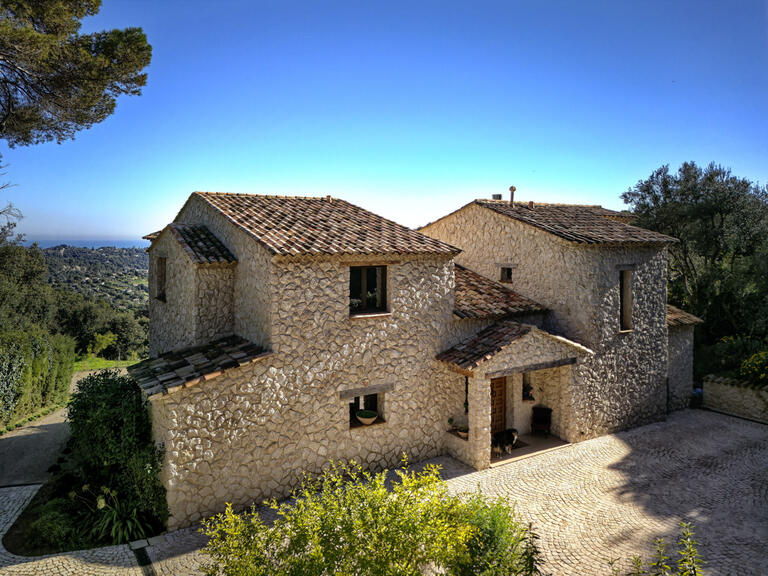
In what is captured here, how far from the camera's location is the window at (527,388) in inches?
580

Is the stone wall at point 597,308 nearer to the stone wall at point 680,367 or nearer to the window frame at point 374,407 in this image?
the stone wall at point 680,367

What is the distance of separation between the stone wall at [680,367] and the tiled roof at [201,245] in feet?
52.1

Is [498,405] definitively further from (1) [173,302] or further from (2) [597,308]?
(1) [173,302]

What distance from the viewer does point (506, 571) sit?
6527mm

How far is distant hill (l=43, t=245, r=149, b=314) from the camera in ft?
176

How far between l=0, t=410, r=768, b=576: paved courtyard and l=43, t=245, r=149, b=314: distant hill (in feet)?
141

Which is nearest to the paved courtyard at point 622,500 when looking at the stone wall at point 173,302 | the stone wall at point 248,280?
the stone wall at point 248,280

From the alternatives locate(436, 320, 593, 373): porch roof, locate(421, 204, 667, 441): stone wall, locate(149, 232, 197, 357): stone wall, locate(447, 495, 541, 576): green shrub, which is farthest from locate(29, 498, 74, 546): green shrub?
locate(421, 204, 667, 441): stone wall

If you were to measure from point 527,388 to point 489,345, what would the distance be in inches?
127

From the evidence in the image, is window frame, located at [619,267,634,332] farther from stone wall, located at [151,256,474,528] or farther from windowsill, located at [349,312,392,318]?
windowsill, located at [349,312,392,318]

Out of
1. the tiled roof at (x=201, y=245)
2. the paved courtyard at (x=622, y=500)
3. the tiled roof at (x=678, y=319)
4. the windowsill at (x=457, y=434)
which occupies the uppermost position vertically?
the tiled roof at (x=201, y=245)

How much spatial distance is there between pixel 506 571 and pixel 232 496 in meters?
6.27

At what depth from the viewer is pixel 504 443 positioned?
13.0 m

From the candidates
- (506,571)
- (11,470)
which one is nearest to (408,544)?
(506,571)
